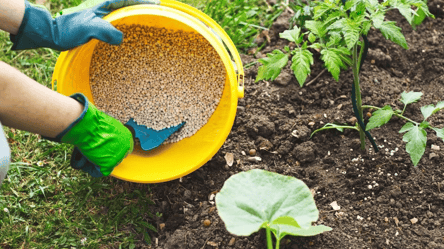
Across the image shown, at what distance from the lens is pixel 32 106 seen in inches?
49.6

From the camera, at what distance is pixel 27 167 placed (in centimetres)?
168

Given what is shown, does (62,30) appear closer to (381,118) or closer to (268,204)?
(268,204)

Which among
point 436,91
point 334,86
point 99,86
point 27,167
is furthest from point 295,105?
point 27,167

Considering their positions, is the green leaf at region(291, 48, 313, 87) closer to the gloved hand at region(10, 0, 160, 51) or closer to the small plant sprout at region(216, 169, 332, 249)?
the small plant sprout at region(216, 169, 332, 249)

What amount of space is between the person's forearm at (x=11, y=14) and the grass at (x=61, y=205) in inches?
20.8

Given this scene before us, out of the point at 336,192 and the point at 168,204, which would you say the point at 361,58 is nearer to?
the point at 336,192

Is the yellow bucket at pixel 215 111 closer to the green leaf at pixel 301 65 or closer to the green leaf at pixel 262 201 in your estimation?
the green leaf at pixel 301 65

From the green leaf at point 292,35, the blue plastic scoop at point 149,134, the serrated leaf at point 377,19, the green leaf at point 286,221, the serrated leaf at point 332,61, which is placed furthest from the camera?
the blue plastic scoop at point 149,134

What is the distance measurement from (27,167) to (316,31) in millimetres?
1207

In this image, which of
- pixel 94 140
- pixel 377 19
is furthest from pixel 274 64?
pixel 94 140

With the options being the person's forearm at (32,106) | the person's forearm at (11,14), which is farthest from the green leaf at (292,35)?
the person's forearm at (11,14)

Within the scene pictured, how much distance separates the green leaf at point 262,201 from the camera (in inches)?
42.8

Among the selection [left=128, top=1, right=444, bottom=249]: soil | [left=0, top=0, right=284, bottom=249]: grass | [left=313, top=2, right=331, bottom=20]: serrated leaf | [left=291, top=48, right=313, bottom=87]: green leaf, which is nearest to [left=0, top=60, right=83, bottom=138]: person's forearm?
[left=0, top=0, right=284, bottom=249]: grass

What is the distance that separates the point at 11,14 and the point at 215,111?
848 millimetres
